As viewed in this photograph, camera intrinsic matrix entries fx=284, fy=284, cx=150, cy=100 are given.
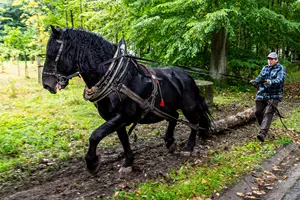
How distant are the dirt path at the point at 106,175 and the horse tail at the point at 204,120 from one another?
0.23 meters

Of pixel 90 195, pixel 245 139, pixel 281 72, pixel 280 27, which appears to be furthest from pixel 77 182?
pixel 280 27

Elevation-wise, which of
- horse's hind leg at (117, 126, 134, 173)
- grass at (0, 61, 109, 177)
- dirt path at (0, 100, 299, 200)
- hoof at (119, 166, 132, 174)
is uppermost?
horse's hind leg at (117, 126, 134, 173)

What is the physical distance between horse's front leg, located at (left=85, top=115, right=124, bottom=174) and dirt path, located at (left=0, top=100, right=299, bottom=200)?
0.29m

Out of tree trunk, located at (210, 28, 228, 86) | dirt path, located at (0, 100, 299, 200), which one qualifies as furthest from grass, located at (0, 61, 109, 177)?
tree trunk, located at (210, 28, 228, 86)

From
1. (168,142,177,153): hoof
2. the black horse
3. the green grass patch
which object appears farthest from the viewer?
(168,142,177,153): hoof

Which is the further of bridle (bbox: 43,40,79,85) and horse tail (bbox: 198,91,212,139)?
horse tail (bbox: 198,91,212,139)

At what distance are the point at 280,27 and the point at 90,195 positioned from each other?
12.3m

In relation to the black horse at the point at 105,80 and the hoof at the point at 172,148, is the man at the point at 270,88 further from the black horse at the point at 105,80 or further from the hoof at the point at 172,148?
the black horse at the point at 105,80

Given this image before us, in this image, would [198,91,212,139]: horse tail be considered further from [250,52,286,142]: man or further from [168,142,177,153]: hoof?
[250,52,286,142]: man

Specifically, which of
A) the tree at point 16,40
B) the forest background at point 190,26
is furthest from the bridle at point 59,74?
the tree at point 16,40

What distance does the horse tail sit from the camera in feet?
19.6

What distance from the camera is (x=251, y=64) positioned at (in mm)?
14281

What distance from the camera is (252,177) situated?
4.76 m

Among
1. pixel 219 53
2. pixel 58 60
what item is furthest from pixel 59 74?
pixel 219 53
